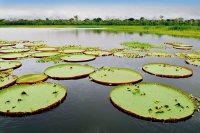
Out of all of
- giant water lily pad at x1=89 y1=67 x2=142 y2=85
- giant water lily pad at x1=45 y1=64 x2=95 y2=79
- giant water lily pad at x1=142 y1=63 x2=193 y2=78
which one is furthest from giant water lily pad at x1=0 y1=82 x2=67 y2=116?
giant water lily pad at x1=142 y1=63 x2=193 y2=78

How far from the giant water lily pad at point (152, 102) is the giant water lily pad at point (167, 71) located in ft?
5.83

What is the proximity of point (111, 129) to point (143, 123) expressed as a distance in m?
0.84

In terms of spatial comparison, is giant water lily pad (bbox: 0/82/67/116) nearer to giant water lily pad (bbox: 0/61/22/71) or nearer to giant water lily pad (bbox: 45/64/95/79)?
giant water lily pad (bbox: 45/64/95/79)

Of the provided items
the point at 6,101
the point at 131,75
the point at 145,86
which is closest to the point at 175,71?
the point at 131,75

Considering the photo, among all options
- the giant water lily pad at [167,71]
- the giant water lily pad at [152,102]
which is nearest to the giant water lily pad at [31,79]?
the giant water lily pad at [152,102]

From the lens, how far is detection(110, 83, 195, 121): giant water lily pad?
5438 mm

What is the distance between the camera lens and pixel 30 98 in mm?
6359

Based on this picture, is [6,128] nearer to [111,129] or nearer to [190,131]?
[111,129]

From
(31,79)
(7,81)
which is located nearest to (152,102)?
(31,79)

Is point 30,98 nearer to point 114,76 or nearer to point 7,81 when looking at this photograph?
point 7,81

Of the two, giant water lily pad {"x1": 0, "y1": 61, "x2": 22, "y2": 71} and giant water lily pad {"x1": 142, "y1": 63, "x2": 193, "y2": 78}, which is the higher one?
giant water lily pad {"x1": 0, "y1": 61, "x2": 22, "y2": 71}

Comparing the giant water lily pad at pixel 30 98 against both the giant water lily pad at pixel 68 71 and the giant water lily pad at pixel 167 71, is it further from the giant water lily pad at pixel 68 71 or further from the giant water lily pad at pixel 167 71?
the giant water lily pad at pixel 167 71

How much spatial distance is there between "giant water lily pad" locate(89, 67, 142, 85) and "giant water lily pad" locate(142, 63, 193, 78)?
1029mm

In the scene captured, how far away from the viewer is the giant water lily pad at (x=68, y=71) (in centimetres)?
862
